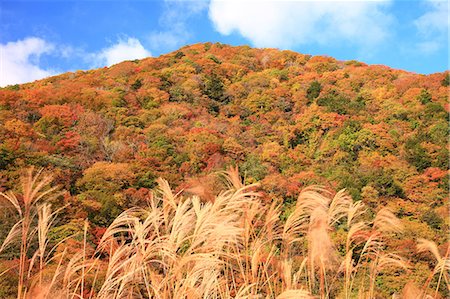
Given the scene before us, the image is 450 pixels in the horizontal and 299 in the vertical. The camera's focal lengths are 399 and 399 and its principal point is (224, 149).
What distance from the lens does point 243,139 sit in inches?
1260

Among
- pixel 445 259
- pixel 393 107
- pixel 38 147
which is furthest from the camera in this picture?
pixel 393 107

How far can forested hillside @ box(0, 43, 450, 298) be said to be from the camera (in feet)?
63.1

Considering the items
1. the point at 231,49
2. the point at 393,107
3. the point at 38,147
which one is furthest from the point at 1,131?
the point at 231,49

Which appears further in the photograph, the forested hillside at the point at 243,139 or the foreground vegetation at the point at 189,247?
the forested hillside at the point at 243,139

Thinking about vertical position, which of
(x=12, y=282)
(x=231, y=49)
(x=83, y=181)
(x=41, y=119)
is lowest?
(x=12, y=282)

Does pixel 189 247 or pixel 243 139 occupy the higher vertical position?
pixel 243 139

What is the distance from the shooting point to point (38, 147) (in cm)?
2267

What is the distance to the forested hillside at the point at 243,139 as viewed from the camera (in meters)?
19.2

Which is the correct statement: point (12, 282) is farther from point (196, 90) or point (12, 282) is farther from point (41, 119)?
point (196, 90)

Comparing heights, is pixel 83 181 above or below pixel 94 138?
below

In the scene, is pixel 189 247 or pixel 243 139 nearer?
pixel 189 247

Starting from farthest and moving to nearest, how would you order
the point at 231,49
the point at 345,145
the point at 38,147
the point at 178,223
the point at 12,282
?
the point at 231,49 < the point at 345,145 < the point at 38,147 < the point at 12,282 < the point at 178,223

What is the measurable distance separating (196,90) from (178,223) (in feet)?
129

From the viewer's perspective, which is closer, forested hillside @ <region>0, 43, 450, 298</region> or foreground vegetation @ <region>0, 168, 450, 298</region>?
foreground vegetation @ <region>0, 168, 450, 298</region>
